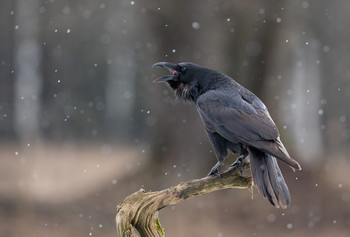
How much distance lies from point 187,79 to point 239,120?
0.53 metres

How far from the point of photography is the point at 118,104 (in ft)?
73.4

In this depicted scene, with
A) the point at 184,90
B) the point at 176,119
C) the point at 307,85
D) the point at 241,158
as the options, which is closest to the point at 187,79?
the point at 184,90

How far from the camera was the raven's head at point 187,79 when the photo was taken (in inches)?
169

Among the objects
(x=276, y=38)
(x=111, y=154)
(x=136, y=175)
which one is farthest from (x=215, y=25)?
(x=111, y=154)

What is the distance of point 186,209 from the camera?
8.33 metres

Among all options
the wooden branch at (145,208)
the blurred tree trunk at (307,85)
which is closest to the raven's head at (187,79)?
the wooden branch at (145,208)

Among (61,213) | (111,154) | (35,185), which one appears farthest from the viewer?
(111,154)

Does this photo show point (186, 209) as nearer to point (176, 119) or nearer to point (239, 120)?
point (176, 119)

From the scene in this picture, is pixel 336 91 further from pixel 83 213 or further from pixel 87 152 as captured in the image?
pixel 83 213

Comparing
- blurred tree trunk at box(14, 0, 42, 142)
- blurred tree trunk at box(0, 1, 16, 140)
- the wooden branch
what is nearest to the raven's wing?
the wooden branch

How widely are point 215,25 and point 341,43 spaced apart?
10585mm

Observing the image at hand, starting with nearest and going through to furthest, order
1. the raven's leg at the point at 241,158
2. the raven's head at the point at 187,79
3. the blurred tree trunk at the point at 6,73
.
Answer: the raven's leg at the point at 241,158, the raven's head at the point at 187,79, the blurred tree trunk at the point at 6,73

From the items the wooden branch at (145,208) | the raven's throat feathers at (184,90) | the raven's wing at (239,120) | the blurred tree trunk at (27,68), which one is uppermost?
the blurred tree trunk at (27,68)

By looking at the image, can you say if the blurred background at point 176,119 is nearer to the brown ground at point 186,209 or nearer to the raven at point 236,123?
the brown ground at point 186,209
